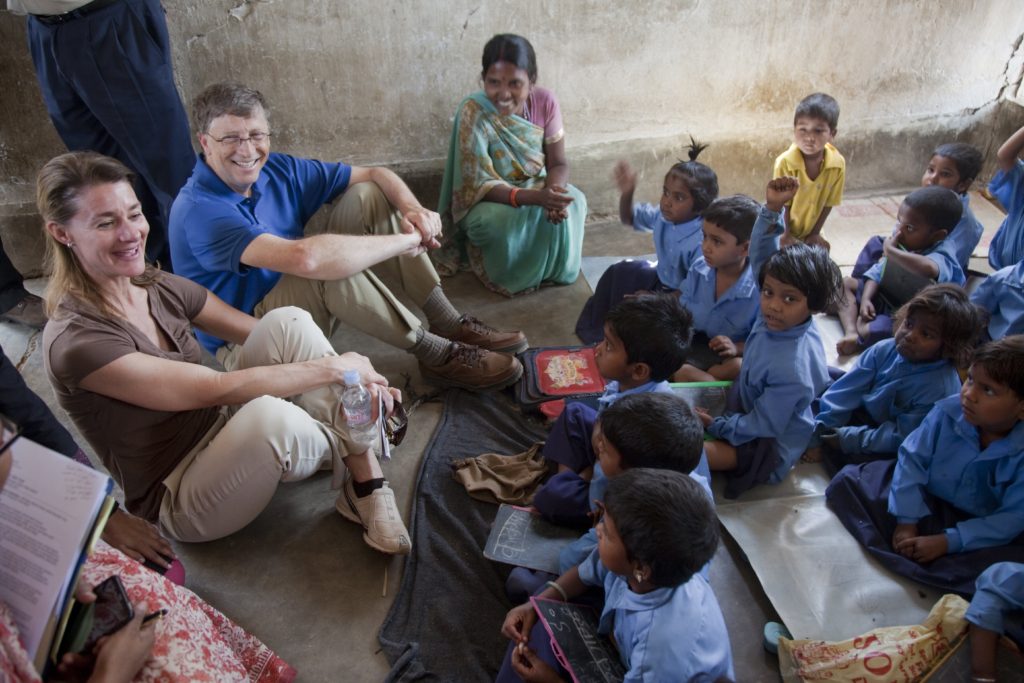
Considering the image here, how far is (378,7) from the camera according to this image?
370 cm

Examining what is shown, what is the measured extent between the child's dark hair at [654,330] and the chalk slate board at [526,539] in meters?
0.61

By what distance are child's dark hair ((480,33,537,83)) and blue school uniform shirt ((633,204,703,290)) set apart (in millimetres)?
891

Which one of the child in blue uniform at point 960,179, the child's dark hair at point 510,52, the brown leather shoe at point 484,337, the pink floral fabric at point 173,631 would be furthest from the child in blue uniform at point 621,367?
the child in blue uniform at point 960,179

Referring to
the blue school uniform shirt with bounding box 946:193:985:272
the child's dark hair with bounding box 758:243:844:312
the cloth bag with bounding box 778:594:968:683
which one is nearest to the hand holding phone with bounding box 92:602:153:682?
the cloth bag with bounding box 778:594:968:683

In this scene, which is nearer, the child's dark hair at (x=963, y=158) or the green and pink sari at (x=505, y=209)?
the child's dark hair at (x=963, y=158)

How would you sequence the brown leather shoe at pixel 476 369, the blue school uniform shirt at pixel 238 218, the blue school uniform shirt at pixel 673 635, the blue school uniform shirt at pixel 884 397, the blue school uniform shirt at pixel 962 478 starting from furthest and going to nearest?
the brown leather shoe at pixel 476 369 → the blue school uniform shirt at pixel 238 218 → the blue school uniform shirt at pixel 884 397 → the blue school uniform shirt at pixel 962 478 → the blue school uniform shirt at pixel 673 635

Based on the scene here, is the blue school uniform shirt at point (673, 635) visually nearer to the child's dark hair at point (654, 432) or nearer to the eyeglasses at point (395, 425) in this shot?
the child's dark hair at point (654, 432)

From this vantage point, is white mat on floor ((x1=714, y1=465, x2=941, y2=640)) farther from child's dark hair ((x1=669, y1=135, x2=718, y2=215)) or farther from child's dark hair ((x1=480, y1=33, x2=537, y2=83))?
child's dark hair ((x1=480, y1=33, x2=537, y2=83))

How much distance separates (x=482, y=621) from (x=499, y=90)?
2.43 meters

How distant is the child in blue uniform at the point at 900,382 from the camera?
7.82 ft

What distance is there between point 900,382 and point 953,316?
0.31m

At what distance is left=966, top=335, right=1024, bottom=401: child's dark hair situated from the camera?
201 cm

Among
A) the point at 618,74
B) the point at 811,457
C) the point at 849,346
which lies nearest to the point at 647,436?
the point at 811,457

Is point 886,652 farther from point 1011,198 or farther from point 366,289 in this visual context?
point 1011,198
